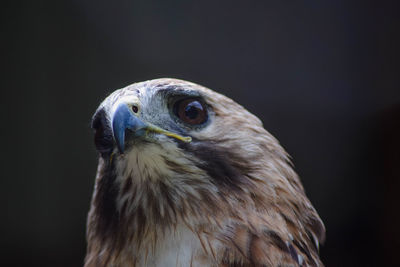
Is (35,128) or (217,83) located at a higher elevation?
(217,83)

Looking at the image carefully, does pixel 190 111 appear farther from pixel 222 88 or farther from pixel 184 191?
pixel 222 88

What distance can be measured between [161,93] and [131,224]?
342 mm

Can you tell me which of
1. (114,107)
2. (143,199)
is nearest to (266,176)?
(143,199)

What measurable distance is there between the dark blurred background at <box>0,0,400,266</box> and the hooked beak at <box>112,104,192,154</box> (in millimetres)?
1038

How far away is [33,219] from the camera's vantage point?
2.16 meters

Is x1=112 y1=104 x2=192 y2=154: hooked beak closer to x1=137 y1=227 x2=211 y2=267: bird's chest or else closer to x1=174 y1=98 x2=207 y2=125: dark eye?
x1=174 y1=98 x2=207 y2=125: dark eye

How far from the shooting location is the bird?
0.88 metres

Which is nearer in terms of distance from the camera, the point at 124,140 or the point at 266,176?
the point at 124,140

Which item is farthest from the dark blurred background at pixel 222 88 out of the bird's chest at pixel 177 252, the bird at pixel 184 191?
the bird's chest at pixel 177 252

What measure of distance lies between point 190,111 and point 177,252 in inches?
13.7

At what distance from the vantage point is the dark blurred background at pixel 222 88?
1.61 m

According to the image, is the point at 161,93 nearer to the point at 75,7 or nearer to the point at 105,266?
the point at 105,266

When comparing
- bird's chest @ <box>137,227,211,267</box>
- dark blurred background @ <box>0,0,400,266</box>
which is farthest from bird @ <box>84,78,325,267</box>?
dark blurred background @ <box>0,0,400,266</box>

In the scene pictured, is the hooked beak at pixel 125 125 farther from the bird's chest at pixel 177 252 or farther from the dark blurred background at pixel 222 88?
the dark blurred background at pixel 222 88
